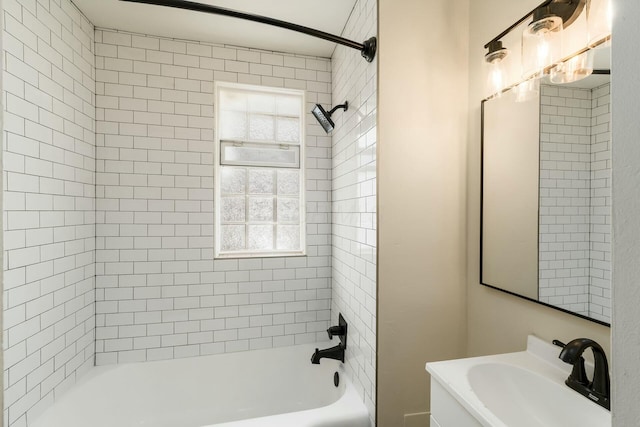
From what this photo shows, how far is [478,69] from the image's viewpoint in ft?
4.69

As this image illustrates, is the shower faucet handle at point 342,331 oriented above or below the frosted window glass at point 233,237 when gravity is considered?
below

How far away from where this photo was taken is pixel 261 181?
237cm

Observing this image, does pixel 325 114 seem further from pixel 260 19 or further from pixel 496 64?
pixel 496 64

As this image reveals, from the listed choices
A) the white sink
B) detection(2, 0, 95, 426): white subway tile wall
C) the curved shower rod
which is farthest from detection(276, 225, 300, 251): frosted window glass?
the white sink

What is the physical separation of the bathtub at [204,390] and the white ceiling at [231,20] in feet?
7.39

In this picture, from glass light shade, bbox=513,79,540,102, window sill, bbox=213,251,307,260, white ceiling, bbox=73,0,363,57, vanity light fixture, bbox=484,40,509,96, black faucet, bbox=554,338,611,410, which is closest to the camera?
black faucet, bbox=554,338,611,410

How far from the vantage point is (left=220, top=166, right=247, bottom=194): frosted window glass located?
90.6 inches

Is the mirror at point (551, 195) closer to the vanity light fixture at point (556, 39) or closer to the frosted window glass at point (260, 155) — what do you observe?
the vanity light fixture at point (556, 39)

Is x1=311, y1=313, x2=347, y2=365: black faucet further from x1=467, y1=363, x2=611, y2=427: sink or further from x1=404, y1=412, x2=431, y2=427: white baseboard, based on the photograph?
x1=467, y1=363, x2=611, y2=427: sink

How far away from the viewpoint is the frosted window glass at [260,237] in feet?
7.73

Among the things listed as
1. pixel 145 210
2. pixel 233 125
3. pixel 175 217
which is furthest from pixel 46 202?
pixel 233 125

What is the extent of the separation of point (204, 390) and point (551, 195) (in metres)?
2.36

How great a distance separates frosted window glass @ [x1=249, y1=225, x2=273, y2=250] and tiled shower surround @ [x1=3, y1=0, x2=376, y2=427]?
173 millimetres

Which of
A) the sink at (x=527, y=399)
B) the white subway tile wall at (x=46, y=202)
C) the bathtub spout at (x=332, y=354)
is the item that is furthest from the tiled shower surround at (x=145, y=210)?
the sink at (x=527, y=399)
